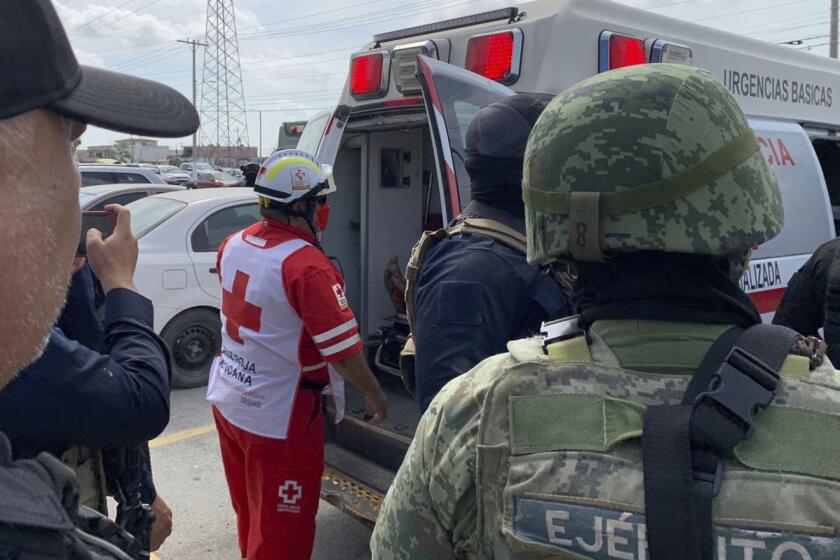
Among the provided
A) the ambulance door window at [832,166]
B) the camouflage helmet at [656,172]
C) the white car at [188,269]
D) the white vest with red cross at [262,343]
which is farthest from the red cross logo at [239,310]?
the ambulance door window at [832,166]

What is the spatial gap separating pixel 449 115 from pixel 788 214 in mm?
2378

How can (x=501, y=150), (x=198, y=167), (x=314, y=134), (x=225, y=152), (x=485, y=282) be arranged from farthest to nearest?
(x=225, y=152) < (x=198, y=167) < (x=314, y=134) < (x=501, y=150) < (x=485, y=282)

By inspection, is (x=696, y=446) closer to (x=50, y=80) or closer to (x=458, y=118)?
(x=50, y=80)

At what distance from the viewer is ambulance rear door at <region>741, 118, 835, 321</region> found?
4.10m

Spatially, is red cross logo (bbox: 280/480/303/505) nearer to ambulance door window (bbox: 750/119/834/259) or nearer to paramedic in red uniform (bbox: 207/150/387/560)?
A: paramedic in red uniform (bbox: 207/150/387/560)

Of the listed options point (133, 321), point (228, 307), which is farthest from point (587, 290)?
point (228, 307)

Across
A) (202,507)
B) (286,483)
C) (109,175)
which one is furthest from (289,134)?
(109,175)

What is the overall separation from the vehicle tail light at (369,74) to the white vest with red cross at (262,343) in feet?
3.10

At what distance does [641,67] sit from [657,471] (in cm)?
77

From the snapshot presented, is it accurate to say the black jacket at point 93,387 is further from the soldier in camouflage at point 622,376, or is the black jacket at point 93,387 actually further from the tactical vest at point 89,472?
the soldier in camouflage at point 622,376

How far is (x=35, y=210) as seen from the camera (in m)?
0.91

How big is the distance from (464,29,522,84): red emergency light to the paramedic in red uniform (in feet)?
3.34

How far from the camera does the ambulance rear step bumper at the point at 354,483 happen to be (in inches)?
129

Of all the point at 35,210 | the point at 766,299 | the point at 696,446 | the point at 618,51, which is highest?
the point at 618,51
